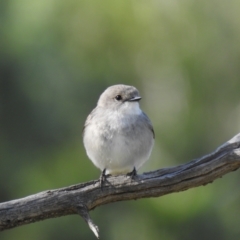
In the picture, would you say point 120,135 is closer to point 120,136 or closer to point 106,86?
point 120,136

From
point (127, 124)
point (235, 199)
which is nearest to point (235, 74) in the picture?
point (235, 199)

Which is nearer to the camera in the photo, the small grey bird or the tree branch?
the tree branch

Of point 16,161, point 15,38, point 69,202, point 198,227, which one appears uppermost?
point 15,38

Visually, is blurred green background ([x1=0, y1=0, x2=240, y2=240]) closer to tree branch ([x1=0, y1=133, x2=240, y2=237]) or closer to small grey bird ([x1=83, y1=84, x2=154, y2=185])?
small grey bird ([x1=83, y1=84, x2=154, y2=185])

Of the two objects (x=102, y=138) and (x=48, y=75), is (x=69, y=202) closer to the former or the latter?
(x=102, y=138)

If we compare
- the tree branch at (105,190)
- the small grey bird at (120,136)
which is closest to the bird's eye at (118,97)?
the small grey bird at (120,136)

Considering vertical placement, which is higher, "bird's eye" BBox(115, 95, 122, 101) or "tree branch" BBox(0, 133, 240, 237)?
"bird's eye" BBox(115, 95, 122, 101)

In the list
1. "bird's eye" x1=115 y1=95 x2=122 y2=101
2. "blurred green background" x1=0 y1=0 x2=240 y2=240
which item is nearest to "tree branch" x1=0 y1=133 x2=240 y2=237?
"bird's eye" x1=115 y1=95 x2=122 y2=101
